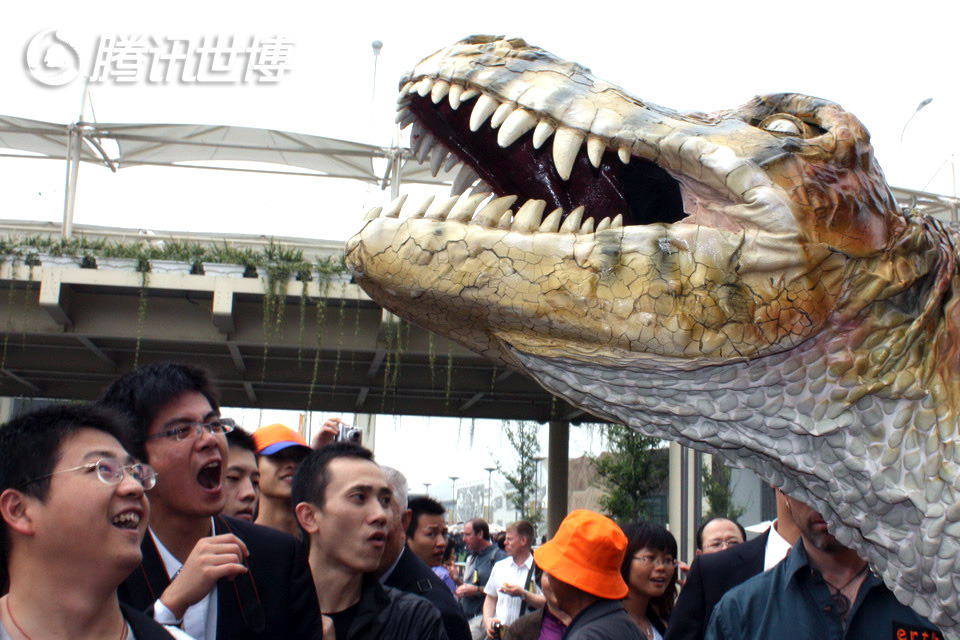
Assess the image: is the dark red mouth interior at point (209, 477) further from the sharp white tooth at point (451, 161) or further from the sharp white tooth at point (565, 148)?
the sharp white tooth at point (565, 148)

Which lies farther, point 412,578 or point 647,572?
Result: point 647,572

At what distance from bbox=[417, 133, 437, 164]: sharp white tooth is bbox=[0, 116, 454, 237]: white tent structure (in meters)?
12.7

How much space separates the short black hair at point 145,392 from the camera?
8.63 ft

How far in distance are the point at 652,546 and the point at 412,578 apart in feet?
4.68

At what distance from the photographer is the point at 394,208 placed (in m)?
1.96

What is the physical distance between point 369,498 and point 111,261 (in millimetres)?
10055

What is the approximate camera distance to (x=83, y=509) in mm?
1810

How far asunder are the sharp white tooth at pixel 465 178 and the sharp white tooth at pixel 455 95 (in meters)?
0.25

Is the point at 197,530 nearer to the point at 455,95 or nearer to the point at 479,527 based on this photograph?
the point at 455,95

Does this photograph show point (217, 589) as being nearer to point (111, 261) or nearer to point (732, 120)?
point (732, 120)

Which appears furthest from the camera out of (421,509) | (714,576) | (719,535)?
(421,509)

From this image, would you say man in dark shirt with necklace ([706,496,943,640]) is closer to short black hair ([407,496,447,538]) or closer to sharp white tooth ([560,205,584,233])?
sharp white tooth ([560,205,584,233])

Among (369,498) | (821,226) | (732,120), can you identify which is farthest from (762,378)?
(369,498)

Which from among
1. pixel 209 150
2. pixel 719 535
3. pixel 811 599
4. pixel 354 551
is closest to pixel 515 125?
pixel 811 599
